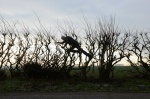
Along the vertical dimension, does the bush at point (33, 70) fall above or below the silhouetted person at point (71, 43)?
below

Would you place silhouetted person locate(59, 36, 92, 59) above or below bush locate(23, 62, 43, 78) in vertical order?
above

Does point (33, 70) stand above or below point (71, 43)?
below

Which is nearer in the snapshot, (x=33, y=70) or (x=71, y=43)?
(x=71, y=43)

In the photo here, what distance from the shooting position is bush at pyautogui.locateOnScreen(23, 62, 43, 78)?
72.1 feet

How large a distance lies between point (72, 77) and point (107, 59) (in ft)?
9.58

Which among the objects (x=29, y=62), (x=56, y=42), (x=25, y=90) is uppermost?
(x=56, y=42)

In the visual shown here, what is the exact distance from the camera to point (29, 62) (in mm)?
22109

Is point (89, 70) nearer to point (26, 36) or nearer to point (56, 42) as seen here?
point (56, 42)

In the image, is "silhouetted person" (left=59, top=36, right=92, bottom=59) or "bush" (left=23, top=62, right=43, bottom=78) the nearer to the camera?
"silhouetted person" (left=59, top=36, right=92, bottom=59)

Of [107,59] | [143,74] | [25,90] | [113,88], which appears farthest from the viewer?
[143,74]

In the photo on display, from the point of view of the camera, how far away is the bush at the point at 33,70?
22.0m

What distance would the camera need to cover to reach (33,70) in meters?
21.9

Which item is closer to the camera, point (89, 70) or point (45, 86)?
point (45, 86)

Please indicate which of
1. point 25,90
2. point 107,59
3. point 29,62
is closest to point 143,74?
point 107,59
